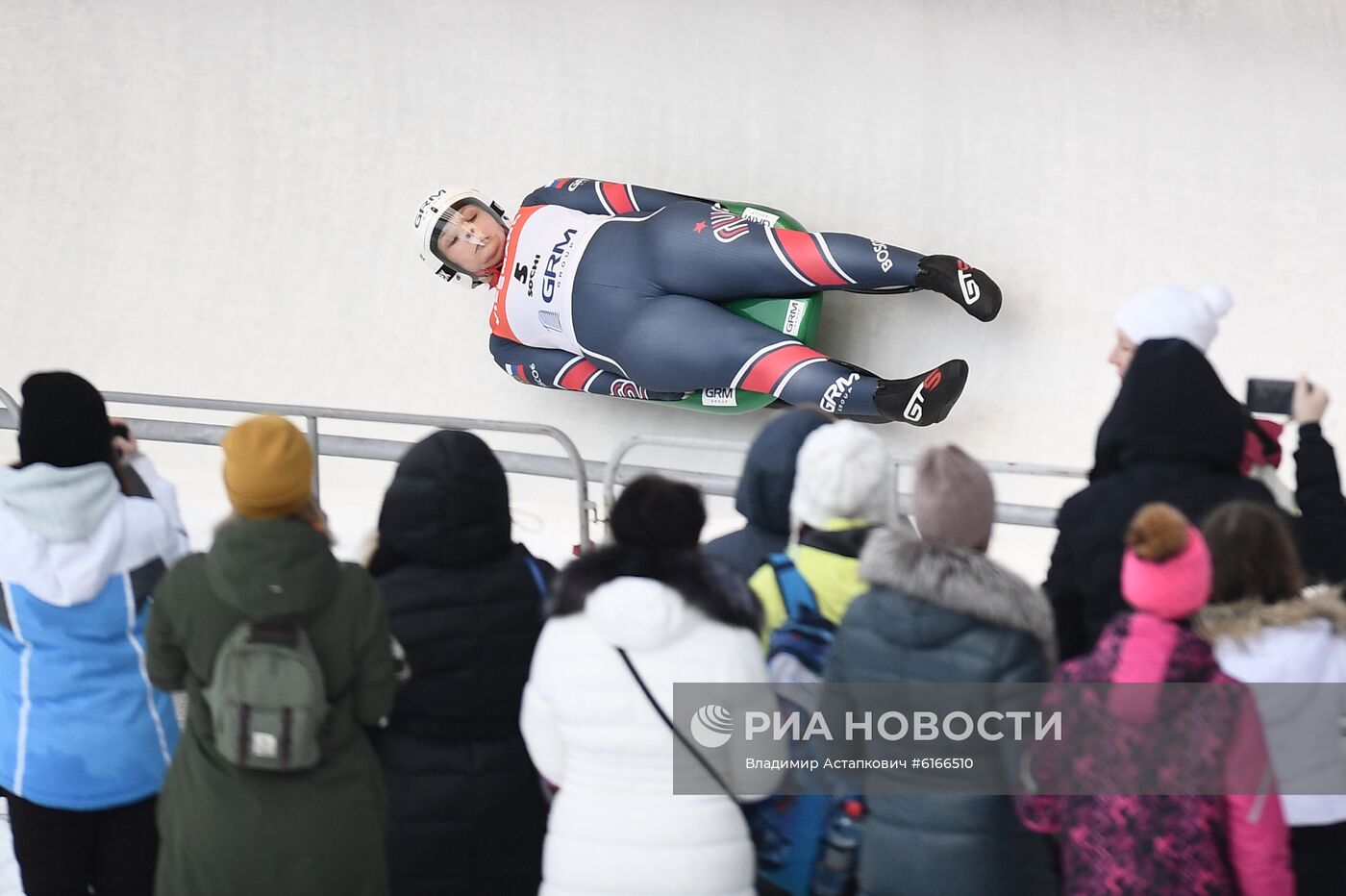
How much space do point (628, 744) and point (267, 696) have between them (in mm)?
578

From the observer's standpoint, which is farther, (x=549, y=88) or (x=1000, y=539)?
(x=549, y=88)

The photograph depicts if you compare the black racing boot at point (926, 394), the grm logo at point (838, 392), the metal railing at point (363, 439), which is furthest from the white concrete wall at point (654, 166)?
the metal railing at point (363, 439)

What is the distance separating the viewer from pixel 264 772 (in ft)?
8.26

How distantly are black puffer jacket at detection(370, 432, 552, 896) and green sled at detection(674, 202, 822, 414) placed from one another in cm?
265

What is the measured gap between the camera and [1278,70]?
5.52 metres

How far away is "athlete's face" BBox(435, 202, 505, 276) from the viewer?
19.9 feet

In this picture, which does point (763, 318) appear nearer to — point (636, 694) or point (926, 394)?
point (926, 394)

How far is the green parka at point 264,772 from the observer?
2.43 metres

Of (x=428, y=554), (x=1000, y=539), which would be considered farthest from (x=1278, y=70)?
(x=428, y=554)

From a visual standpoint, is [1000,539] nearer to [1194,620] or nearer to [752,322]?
[752,322]

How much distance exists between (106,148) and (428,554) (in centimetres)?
529

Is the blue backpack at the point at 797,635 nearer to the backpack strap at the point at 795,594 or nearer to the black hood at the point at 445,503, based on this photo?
the backpack strap at the point at 795,594

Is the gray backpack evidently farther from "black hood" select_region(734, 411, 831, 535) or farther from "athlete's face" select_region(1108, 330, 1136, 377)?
"athlete's face" select_region(1108, 330, 1136, 377)

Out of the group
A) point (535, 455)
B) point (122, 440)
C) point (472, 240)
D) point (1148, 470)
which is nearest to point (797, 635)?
point (1148, 470)
